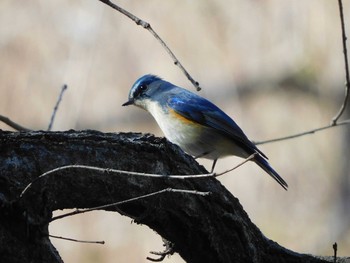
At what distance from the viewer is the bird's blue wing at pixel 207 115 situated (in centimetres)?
532

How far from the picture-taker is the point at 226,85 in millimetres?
10875

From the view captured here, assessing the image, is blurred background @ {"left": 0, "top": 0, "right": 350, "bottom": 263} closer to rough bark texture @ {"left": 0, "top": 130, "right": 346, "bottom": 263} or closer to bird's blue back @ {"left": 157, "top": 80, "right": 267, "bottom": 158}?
bird's blue back @ {"left": 157, "top": 80, "right": 267, "bottom": 158}

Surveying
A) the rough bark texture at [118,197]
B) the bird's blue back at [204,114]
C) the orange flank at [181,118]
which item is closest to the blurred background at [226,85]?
the bird's blue back at [204,114]

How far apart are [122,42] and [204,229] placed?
8.33 meters

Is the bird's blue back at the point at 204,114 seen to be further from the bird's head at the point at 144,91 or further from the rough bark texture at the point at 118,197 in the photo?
the rough bark texture at the point at 118,197

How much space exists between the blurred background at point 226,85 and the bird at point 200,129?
4304mm

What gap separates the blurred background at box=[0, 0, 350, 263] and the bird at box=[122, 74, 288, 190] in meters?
4.30

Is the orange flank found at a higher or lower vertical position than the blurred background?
lower

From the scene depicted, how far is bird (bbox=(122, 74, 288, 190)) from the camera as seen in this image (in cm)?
526

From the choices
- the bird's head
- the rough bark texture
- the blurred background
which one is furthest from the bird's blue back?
the blurred background

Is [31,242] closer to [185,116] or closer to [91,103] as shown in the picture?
[185,116]

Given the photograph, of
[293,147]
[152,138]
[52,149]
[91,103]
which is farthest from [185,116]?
[91,103]

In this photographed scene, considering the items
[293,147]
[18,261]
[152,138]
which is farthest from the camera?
[293,147]

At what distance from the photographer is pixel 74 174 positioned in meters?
3.07
